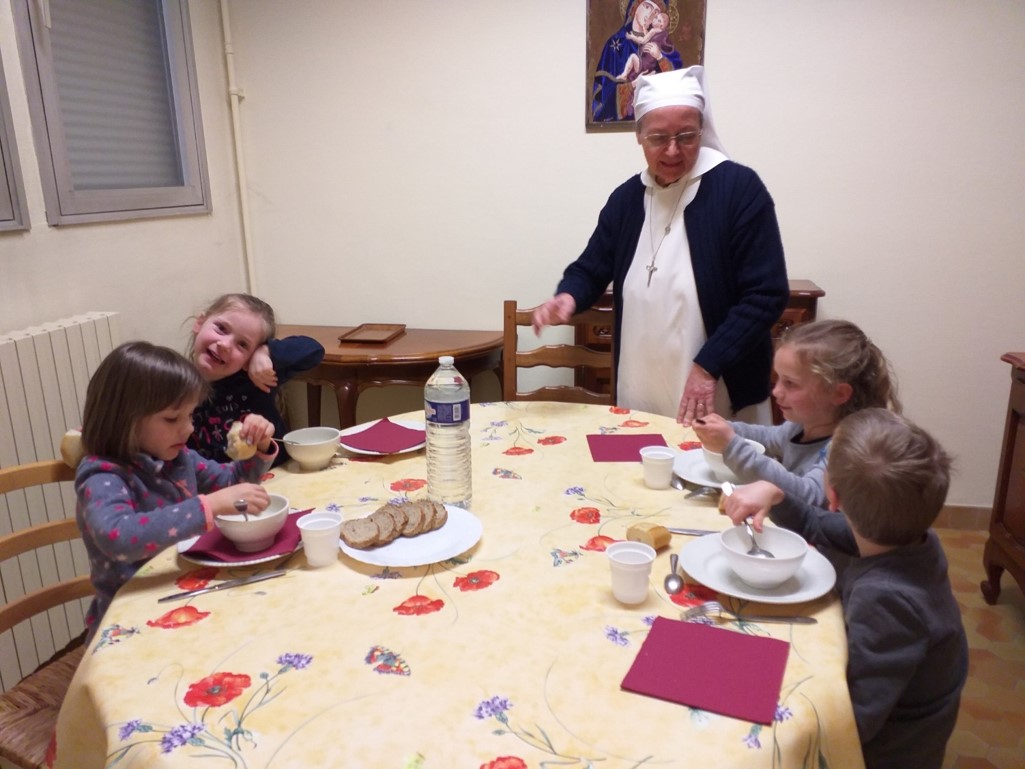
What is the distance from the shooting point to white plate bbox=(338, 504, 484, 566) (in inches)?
46.4

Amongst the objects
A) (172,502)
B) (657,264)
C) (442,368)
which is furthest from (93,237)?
(657,264)

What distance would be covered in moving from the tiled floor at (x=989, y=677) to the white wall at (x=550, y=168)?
19.4 inches

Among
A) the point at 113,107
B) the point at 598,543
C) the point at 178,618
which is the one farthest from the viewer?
the point at 113,107

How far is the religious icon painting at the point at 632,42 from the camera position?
274cm


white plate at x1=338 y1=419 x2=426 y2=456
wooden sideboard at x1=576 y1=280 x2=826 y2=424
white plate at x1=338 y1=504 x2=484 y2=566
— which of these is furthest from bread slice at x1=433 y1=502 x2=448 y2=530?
wooden sideboard at x1=576 y1=280 x2=826 y2=424

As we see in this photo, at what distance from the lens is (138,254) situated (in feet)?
8.64

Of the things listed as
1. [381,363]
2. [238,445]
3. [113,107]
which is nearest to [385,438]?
[238,445]

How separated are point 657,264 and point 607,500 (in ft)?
3.12

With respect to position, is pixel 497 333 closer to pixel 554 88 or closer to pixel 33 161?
pixel 554 88

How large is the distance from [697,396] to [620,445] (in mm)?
388

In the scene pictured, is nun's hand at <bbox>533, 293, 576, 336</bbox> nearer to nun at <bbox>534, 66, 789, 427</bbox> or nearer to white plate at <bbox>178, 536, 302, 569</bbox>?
nun at <bbox>534, 66, 789, 427</bbox>

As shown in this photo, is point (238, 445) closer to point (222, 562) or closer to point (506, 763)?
point (222, 562)

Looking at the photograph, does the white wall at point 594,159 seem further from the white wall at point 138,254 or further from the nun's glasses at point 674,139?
the nun's glasses at point 674,139

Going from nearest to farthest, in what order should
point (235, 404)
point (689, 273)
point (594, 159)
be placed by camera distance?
point (235, 404)
point (689, 273)
point (594, 159)
